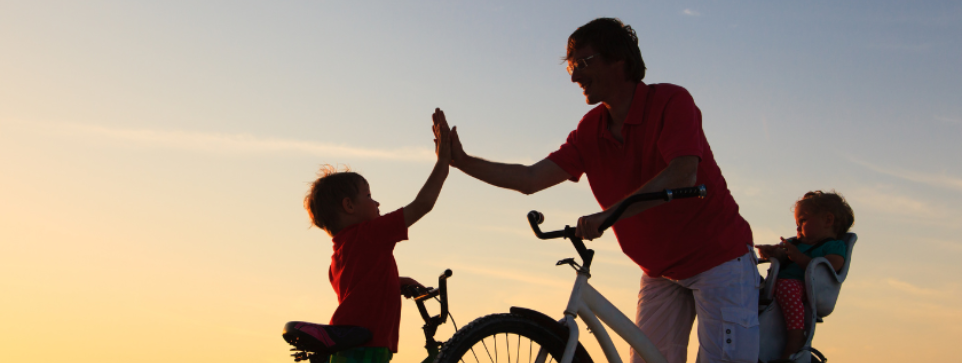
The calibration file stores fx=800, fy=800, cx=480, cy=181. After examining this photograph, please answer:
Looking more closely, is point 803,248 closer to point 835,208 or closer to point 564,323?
point 835,208

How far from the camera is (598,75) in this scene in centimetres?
383

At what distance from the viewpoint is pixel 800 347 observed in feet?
13.2

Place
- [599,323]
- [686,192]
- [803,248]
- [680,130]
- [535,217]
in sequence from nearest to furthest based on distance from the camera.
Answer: [686,192] < [535,217] < [599,323] < [680,130] < [803,248]

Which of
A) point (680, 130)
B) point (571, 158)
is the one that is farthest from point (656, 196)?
point (571, 158)

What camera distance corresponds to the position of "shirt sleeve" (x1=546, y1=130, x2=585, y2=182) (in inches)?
164

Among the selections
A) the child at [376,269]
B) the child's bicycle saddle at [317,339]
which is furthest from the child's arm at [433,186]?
the child's bicycle saddle at [317,339]

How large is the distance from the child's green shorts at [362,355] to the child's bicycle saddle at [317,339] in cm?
17

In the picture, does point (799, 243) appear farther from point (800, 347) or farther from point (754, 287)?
point (754, 287)

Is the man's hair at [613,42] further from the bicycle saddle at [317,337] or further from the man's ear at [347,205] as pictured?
the bicycle saddle at [317,337]

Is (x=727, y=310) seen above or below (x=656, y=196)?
below

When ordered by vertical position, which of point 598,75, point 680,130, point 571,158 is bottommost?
point 680,130

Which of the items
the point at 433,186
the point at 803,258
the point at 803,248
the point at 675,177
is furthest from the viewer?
the point at 803,248

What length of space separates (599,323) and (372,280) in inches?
53.1

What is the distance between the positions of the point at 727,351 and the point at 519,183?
1.32m
